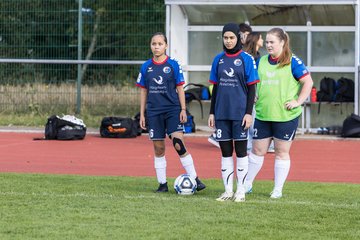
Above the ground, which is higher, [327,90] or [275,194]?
[327,90]

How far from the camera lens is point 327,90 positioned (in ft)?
66.5

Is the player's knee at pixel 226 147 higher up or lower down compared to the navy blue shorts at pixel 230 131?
lower down

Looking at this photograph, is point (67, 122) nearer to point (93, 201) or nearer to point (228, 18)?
point (228, 18)

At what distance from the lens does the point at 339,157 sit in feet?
53.4

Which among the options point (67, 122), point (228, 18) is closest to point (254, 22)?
point (228, 18)

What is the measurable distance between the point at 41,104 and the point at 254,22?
5.91 metres

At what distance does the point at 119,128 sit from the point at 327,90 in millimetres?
4629

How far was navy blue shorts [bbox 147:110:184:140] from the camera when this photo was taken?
11188 millimetres

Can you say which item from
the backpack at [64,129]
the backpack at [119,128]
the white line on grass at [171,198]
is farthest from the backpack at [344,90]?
the white line on grass at [171,198]

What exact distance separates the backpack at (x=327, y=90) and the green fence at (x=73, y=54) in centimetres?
459

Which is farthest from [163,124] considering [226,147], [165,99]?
[226,147]

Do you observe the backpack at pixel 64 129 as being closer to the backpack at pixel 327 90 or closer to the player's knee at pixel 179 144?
the backpack at pixel 327 90

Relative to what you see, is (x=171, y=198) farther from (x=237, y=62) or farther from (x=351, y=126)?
(x=351, y=126)

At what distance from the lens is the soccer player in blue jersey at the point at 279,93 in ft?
34.4
